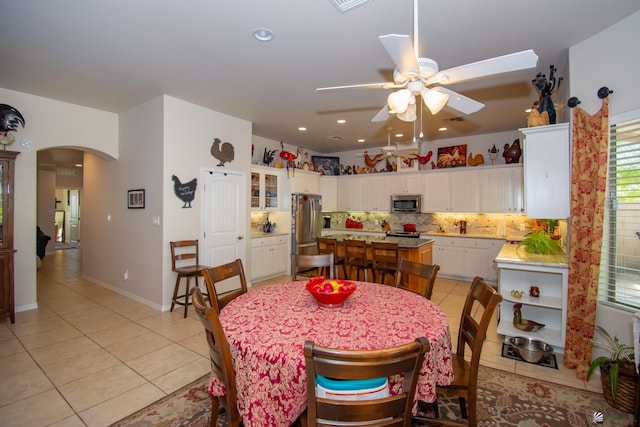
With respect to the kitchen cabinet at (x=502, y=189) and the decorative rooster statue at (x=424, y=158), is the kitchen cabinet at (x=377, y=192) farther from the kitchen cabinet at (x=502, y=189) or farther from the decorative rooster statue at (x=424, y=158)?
the kitchen cabinet at (x=502, y=189)

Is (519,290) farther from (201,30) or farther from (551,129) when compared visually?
(201,30)

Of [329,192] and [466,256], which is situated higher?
[329,192]

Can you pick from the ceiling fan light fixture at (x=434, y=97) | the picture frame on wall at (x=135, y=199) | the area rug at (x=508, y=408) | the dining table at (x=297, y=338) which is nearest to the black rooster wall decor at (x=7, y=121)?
the picture frame on wall at (x=135, y=199)

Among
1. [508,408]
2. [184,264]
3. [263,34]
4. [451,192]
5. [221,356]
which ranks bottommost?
[508,408]

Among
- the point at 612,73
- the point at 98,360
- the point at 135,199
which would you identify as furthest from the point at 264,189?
the point at 612,73

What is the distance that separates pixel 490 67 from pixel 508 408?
234 centimetres

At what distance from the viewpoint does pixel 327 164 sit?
7.84m

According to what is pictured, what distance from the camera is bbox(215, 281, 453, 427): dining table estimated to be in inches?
51.1

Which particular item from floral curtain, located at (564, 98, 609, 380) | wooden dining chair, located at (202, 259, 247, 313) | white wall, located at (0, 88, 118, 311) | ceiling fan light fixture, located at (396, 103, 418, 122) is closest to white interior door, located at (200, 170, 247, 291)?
white wall, located at (0, 88, 118, 311)

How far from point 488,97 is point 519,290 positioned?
254 cm

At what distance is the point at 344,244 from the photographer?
14.1ft

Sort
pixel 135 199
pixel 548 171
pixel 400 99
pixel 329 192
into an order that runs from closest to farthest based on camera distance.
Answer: pixel 400 99 < pixel 548 171 < pixel 135 199 < pixel 329 192

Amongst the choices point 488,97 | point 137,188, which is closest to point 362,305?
point 488,97

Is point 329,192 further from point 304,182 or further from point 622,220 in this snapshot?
point 622,220
